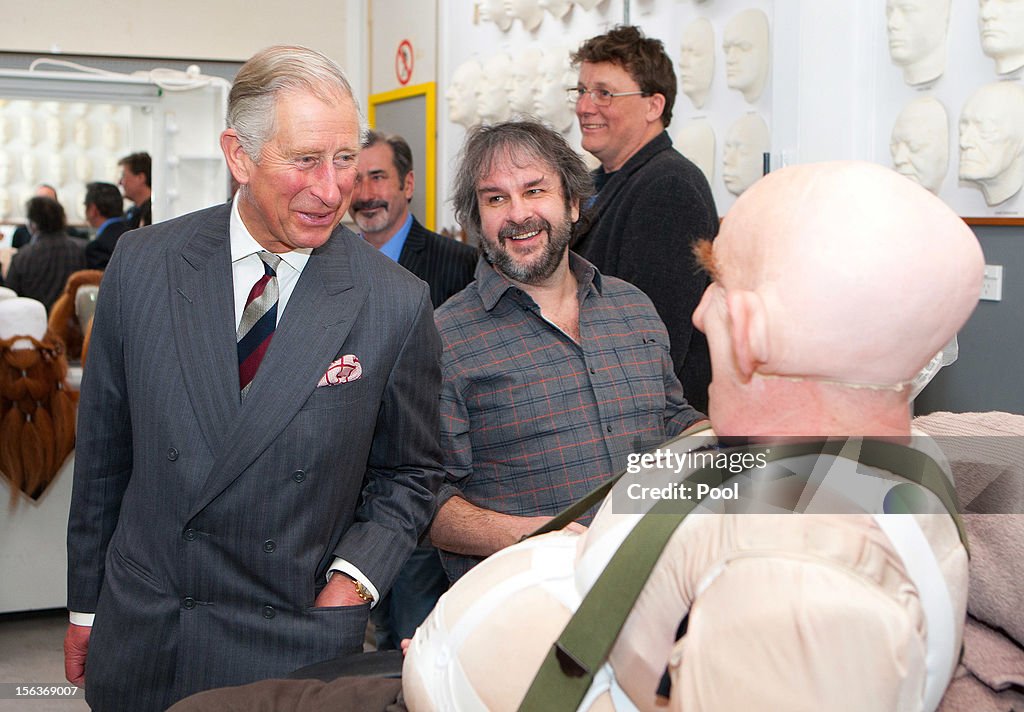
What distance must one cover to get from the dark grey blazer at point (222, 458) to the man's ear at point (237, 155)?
0.11 metres

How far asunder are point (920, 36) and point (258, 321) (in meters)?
2.60

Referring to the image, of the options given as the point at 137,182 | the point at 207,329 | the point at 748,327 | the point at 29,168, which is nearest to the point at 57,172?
the point at 29,168

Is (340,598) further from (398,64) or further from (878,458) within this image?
(398,64)

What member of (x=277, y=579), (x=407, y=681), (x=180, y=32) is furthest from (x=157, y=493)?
(x=180, y=32)

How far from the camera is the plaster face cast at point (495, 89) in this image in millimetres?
5898

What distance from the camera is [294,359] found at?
162 cm

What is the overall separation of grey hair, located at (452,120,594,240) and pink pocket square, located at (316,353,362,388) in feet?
2.62

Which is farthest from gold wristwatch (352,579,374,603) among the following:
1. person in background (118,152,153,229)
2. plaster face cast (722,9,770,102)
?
person in background (118,152,153,229)

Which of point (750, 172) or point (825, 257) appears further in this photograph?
point (750, 172)

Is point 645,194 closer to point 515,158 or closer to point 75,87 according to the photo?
point 515,158

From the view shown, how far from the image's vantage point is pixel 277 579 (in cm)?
163

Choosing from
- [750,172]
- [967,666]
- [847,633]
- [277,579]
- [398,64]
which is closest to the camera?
[847,633]

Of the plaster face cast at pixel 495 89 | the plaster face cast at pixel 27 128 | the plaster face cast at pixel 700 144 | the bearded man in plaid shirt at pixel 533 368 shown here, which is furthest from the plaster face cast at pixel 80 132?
the bearded man in plaid shirt at pixel 533 368

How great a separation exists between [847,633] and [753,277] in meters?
0.30
